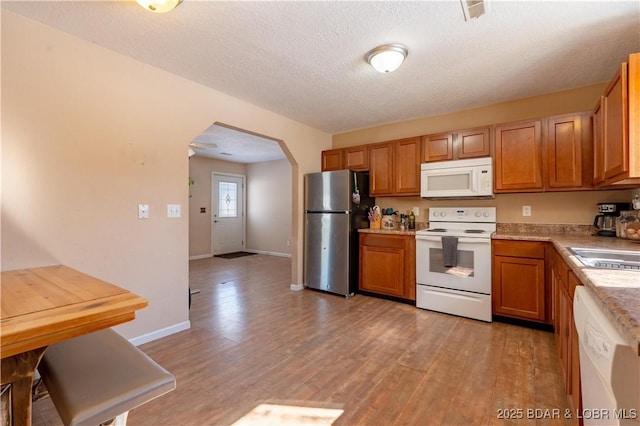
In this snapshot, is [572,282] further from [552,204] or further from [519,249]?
[552,204]

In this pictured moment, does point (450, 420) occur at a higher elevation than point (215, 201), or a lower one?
lower

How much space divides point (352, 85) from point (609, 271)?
2.40m

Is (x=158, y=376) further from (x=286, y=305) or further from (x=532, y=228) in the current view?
(x=532, y=228)

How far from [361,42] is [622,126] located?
5.70 ft

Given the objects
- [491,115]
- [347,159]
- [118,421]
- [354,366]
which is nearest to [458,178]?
[491,115]

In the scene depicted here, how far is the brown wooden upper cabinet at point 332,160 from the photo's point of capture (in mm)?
4196

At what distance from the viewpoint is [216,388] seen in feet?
5.88

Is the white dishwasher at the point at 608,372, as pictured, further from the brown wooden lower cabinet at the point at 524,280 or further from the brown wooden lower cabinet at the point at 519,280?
the brown wooden lower cabinet at the point at 519,280

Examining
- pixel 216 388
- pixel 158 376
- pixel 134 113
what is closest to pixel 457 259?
pixel 216 388

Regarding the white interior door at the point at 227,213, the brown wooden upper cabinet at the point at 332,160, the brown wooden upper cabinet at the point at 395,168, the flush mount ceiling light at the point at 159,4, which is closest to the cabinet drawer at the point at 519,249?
the brown wooden upper cabinet at the point at 395,168

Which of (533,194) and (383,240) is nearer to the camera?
(533,194)

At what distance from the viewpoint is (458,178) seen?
317 cm

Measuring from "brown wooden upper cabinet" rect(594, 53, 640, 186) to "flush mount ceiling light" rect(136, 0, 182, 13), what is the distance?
267cm

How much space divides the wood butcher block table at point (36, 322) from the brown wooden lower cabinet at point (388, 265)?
9.22 feet
